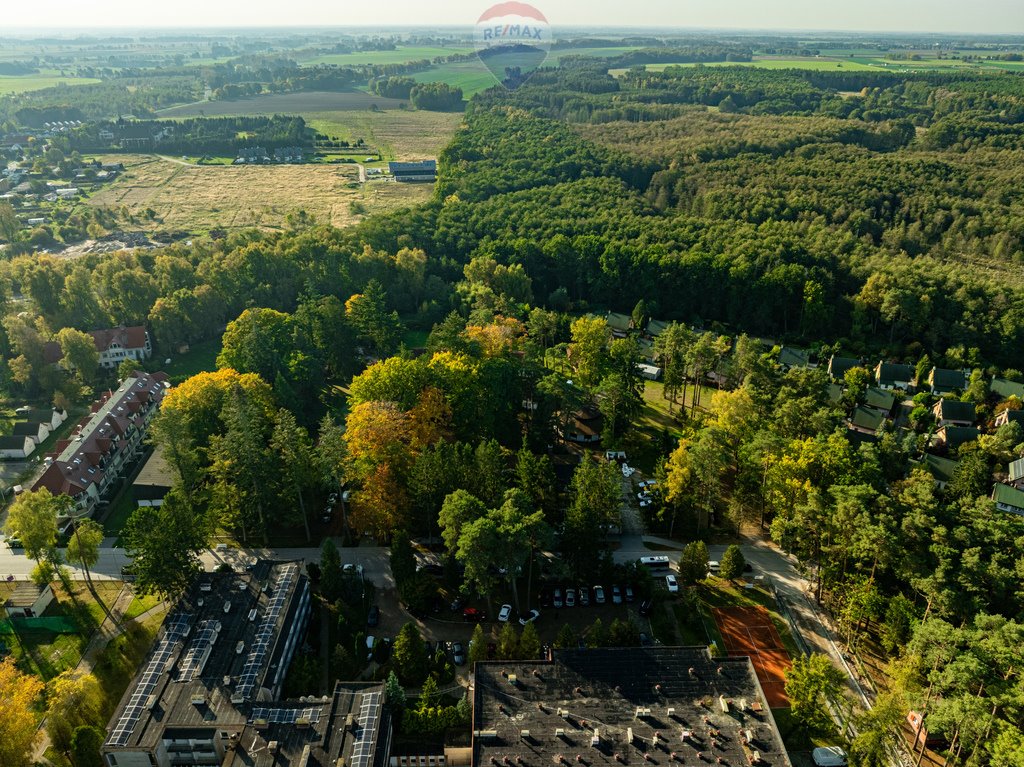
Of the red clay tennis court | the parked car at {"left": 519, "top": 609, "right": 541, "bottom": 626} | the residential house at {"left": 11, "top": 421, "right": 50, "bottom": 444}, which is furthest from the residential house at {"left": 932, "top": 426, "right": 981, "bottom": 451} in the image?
the residential house at {"left": 11, "top": 421, "right": 50, "bottom": 444}

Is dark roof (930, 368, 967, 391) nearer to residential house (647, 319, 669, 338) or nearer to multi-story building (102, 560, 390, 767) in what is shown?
residential house (647, 319, 669, 338)

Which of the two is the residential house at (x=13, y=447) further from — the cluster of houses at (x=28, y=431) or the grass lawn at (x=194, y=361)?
the grass lawn at (x=194, y=361)

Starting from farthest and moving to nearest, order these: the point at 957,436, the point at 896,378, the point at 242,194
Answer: the point at 242,194, the point at 896,378, the point at 957,436

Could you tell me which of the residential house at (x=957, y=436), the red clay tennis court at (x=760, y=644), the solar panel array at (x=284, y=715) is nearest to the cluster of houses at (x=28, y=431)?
the solar panel array at (x=284, y=715)

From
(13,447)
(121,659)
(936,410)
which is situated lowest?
(121,659)

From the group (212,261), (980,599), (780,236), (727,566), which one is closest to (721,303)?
(780,236)

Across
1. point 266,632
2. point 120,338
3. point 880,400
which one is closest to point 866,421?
point 880,400

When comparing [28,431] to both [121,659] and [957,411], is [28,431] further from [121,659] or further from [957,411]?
[957,411]
